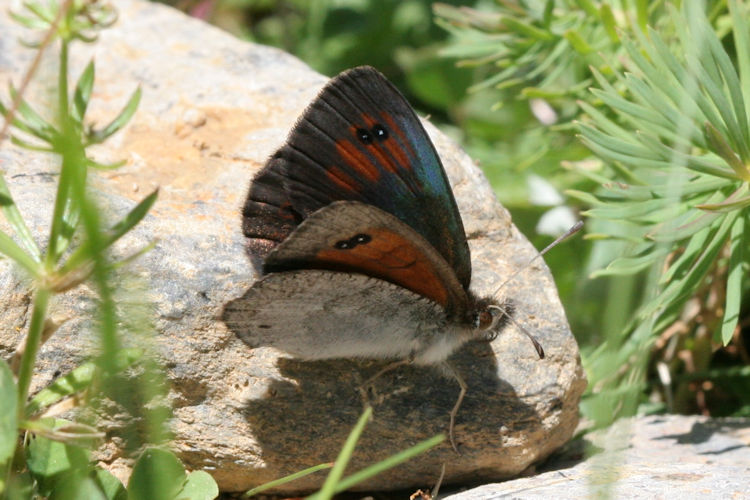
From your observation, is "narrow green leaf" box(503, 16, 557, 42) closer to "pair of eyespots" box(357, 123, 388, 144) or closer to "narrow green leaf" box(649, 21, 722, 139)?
"narrow green leaf" box(649, 21, 722, 139)

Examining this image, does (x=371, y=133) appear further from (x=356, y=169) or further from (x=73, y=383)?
(x=73, y=383)

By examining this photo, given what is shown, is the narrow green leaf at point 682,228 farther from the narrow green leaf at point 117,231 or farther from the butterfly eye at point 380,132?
the narrow green leaf at point 117,231

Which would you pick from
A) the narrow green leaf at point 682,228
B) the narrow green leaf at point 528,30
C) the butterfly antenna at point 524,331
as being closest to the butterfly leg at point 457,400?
the butterfly antenna at point 524,331

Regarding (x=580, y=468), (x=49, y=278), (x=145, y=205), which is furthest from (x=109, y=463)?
(x=580, y=468)

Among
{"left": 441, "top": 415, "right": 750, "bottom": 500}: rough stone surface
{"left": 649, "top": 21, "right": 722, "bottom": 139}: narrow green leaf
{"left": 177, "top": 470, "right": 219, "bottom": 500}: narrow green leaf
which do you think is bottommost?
{"left": 441, "top": 415, "right": 750, "bottom": 500}: rough stone surface

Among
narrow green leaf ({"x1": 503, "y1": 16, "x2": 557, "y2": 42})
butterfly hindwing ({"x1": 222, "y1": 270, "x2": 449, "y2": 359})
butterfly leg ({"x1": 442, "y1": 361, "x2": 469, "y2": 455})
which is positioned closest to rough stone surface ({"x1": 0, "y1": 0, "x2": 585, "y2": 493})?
butterfly leg ({"x1": 442, "y1": 361, "x2": 469, "y2": 455})

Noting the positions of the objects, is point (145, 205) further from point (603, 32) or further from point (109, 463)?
point (603, 32)

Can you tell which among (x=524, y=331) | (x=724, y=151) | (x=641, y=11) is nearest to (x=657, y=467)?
(x=524, y=331)

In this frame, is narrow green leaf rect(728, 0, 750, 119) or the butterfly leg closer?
the butterfly leg
